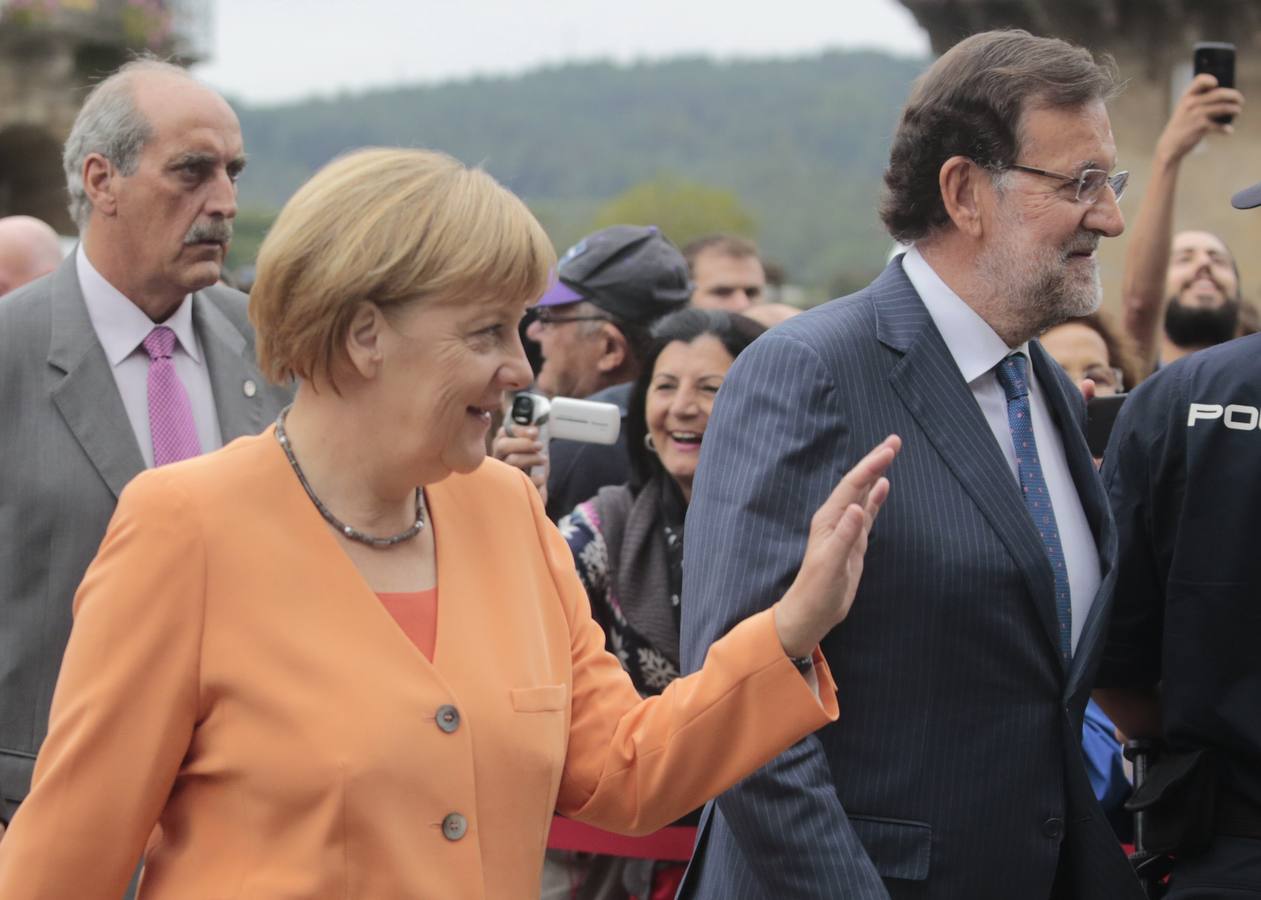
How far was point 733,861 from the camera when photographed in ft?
9.62

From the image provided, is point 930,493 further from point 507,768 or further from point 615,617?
point 615,617

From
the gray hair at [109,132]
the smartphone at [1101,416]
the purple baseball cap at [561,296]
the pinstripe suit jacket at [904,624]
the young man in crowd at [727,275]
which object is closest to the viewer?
the pinstripe suit jacket at [904,624]

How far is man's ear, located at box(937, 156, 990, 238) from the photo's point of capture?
123 inches

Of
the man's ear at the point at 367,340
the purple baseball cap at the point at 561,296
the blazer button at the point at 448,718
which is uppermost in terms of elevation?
the man's ear at the point at 367,340

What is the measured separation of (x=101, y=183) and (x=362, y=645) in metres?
2.02

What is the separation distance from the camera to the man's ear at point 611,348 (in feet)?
19.3

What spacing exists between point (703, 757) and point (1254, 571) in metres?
1.43

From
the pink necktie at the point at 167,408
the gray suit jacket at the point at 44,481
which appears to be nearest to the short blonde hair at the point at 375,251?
the gray suit jacket at the point at 44,481

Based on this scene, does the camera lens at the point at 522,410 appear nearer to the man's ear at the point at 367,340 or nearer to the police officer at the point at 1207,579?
the police officer at the point at 1207,579

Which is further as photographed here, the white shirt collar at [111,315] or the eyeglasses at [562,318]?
the eyeglasses at [562,318]

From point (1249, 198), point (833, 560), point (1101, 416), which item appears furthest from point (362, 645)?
point (1101, 416)

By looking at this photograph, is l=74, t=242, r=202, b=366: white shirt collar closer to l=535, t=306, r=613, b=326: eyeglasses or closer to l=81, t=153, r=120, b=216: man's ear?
l=81, t=153, r=120, b=216: man's ear

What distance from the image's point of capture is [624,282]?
588 centimetres

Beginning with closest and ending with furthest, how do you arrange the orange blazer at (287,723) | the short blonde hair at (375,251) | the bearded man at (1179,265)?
the orange blazer at (287,723), the short blonde hair at (375,251), the bearded man at (1179,265)
